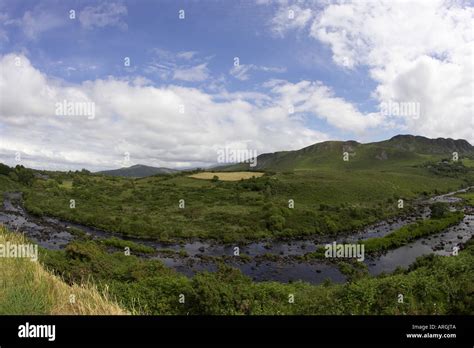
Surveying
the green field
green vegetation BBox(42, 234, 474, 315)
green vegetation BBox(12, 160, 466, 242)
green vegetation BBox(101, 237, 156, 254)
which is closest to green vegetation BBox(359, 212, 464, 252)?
the green field

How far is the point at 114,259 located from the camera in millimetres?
28953

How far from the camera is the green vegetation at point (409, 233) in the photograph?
43.7m

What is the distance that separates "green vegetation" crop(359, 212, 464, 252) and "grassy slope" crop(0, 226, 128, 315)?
41.2m

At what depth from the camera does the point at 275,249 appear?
42812 mm

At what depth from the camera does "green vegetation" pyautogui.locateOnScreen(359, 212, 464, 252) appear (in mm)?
43719

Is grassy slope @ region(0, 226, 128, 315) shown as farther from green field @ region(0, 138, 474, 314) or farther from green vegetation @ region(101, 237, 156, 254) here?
green vegetation @ region(101, 237, 156, 254)

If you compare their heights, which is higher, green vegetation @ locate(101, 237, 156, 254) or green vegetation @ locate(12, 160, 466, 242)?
green vegetation @ locate(12, 160, 466, 242)

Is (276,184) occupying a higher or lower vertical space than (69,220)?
higher

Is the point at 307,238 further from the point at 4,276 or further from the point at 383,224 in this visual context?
the point at 4,276

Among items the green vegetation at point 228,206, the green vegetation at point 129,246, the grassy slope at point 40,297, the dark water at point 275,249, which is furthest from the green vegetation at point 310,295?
the green vegetation at point 228,206

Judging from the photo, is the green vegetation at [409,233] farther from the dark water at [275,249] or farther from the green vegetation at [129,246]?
the green vegetation at [129,246]

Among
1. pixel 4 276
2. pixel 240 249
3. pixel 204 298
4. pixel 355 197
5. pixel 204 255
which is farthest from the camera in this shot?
pixel 355 197
